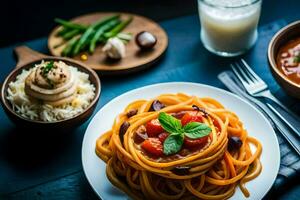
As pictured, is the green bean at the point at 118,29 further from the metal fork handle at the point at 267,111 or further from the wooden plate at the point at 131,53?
the metal fork handle at the point at 267,111

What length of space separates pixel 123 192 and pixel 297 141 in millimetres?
905

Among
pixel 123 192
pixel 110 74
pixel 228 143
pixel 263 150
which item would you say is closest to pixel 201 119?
pixel 228 143

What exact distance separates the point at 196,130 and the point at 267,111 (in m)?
0.62

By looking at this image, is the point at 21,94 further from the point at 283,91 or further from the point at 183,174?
the point at 283,91

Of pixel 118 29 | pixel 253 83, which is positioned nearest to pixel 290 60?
pixel 253 83

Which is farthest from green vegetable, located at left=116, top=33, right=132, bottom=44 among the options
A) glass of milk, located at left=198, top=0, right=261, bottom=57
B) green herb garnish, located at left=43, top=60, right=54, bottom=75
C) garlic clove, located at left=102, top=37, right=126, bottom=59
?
green herb garnish, located at left=43, top=60, right=54, bottom=75

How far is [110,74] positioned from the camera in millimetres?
3146

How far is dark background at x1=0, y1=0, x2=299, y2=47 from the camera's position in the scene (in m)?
4.12

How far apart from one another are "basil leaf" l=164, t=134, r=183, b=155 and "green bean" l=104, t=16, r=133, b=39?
1318 mm

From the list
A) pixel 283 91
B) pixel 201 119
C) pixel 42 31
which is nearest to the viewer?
pixel 201 119

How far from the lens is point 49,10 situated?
14.0ft

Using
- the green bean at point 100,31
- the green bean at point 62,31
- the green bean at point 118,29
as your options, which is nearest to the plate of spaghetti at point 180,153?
the green bean at point 100,31

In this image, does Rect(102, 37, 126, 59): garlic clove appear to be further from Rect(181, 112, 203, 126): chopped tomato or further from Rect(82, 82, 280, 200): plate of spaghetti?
Rect(181, 112, 203, 126): chopped tomato

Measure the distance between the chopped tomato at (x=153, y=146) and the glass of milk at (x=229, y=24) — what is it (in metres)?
1.13
